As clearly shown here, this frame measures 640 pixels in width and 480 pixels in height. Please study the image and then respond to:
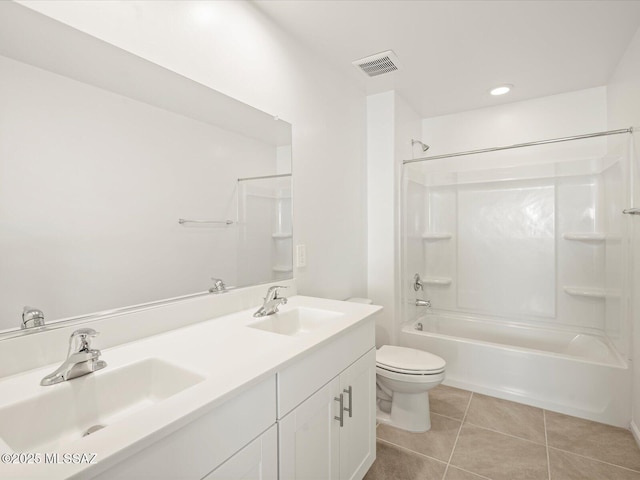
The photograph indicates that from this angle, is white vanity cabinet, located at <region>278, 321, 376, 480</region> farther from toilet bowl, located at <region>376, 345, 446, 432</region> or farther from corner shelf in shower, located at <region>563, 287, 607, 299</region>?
corner shelf in shower, located at <region>563, 287, 607, 299</region>

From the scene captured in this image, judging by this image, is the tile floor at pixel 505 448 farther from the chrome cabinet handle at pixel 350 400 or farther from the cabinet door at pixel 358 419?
the chrome cabinet handle at pixel 350 400

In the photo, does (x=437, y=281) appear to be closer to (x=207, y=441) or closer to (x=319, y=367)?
(x=319, y=367)

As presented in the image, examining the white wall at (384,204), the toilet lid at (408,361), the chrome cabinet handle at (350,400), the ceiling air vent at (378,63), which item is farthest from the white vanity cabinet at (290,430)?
the ceiling air vent at (378,63)

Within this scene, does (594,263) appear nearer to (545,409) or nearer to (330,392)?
(545,409)

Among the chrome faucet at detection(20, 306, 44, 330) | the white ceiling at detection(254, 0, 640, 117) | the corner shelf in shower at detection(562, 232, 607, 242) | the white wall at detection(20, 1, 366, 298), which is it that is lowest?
the chrome faucet at detection(20, 306, 44, 330)

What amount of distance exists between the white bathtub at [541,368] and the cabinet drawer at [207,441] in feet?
6.79

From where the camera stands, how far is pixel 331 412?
126 centimetres

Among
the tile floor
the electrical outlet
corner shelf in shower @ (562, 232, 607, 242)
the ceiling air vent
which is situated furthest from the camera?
corner shelf in shower @ (562, 232, 607, 242)

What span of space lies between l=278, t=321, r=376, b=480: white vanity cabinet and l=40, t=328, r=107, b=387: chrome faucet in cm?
53

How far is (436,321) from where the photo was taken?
319 cm

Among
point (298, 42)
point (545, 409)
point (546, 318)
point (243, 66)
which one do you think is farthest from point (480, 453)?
point (298, 42)

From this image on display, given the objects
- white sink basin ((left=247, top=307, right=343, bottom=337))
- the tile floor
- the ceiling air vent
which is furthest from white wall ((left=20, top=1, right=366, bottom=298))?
the tile floor

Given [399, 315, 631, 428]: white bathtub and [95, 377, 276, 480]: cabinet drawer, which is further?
[399, 315, 631, 428]: white bathtub

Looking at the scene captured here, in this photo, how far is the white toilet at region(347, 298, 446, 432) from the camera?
6.32ft
